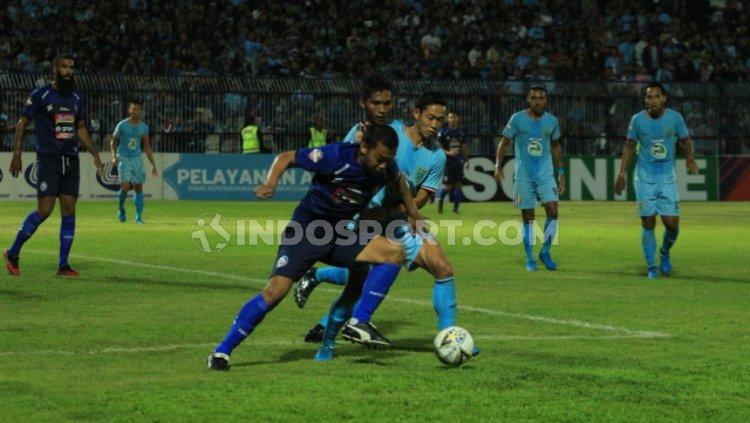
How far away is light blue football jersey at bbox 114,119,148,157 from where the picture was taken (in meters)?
27.6

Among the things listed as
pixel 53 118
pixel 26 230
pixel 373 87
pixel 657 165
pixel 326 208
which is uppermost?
pixel 373 87

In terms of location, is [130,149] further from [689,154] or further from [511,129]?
[689,154]

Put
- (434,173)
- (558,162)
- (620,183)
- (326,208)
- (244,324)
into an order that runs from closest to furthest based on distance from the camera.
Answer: (244,324) < (326,208) < (434,173) < (620,183) < (558,162)

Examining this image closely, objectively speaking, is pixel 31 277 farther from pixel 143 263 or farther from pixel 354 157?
pixel 354 157

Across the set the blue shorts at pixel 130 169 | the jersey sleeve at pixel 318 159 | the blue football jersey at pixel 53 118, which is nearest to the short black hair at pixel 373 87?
the jersey sleeve at pixel 318 159

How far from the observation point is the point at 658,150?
1672 centimetres

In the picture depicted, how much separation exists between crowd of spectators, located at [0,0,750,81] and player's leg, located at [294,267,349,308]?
79.5 feet

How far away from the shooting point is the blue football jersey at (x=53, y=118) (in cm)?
1557

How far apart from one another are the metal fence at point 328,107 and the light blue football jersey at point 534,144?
18.0m

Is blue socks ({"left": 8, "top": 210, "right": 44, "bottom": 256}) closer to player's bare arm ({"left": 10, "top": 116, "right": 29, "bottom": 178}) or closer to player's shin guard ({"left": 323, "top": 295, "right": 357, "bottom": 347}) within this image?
player's bare arm ({"left": 10, "top": 116, "right": 29, "bottom": 178})

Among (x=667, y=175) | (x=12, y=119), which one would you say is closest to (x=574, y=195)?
(x=12, y=119)

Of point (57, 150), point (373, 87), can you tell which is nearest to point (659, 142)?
point (57, 150)

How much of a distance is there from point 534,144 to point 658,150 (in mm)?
1837

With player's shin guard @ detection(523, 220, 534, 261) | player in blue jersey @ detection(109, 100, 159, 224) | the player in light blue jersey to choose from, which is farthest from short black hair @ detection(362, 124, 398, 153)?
player in blue jersey @ detection(109, 100, 159, 224)
